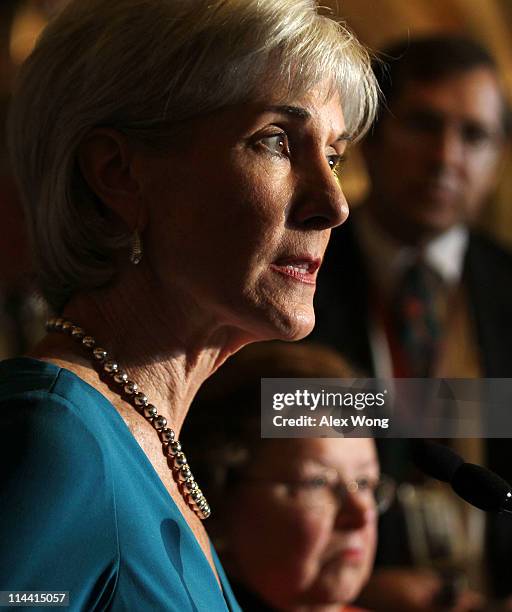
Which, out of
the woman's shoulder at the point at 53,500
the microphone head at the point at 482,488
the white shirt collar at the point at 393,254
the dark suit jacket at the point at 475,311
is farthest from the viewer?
the white shirt collar at the point at 393,254

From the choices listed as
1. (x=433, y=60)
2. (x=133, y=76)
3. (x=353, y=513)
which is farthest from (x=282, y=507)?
(x=433, y=60)

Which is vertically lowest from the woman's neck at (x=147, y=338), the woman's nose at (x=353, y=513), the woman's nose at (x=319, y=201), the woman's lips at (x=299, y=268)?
the woman's nose at (x=353, y=513)

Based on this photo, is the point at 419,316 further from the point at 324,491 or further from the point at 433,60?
the point at 324,491

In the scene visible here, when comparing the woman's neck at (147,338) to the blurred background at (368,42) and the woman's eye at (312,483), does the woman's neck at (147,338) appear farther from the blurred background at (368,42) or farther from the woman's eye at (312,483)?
the blurred background at (368,42)

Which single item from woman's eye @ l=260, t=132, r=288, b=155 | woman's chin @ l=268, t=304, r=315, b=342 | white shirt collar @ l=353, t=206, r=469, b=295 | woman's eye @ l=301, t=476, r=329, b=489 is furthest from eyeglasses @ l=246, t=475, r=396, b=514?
white shirt collar @ l=353, t=206, r=469, b=295

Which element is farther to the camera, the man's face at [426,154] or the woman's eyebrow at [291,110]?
the man's face at [426,154]

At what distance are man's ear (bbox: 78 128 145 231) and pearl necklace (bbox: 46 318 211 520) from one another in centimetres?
13

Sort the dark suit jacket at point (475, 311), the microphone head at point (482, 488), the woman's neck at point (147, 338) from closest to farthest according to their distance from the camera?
the microphone head at point (482, 488)
the woman's neck at point (147, 338)
the dark suit jacket at point (475, 311)

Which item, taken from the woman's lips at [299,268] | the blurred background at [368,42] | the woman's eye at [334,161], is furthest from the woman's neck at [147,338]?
the blurred background at [368,42]

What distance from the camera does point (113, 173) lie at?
1.05 meters

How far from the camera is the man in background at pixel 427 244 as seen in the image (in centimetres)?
257

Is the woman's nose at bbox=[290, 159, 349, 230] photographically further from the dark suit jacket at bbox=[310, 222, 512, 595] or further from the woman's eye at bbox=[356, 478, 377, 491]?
the dark suit jacket at bbox=[310, 222, 512, 595]

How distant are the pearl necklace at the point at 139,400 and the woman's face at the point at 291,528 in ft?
1.71

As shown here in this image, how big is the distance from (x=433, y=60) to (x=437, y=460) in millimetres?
1956
